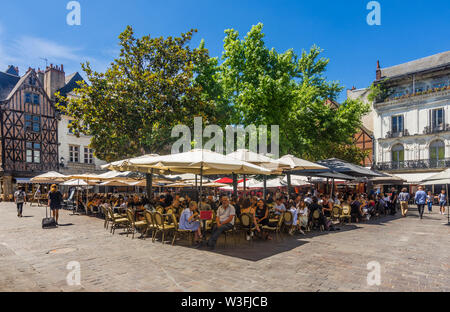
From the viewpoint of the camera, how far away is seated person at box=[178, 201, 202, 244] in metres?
7.99

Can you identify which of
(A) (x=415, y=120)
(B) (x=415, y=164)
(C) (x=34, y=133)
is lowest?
(B) (x=415, y=164)

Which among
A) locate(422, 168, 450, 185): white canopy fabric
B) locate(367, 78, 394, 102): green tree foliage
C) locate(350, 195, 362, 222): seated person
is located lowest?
locate(350, 195, 362, 222): seated person

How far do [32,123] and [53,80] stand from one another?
20.6ft

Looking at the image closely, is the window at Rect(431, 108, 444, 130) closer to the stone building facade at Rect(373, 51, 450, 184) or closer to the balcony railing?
the stone building facade at Rect(373, 51, 450, 184)

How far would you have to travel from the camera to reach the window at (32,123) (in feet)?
102

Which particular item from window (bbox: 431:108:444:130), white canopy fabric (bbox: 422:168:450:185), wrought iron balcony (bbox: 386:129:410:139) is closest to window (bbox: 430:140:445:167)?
window (bbox: 431:108:444:130)

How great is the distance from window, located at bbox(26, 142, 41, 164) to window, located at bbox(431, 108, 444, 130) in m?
40.4

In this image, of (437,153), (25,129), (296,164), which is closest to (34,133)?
(25,129)

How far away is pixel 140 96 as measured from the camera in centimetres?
1452

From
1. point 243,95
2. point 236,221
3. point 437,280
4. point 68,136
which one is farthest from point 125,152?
point 68,136

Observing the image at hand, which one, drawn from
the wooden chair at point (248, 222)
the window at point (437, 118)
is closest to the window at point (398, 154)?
the window at point (437, 118)

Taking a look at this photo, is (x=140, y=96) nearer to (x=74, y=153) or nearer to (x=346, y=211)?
(x=346, y=211)

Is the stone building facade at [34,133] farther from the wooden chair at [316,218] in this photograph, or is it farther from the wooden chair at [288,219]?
the wooden chair at [288,219]

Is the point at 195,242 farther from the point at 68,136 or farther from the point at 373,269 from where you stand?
the point at 68,136
